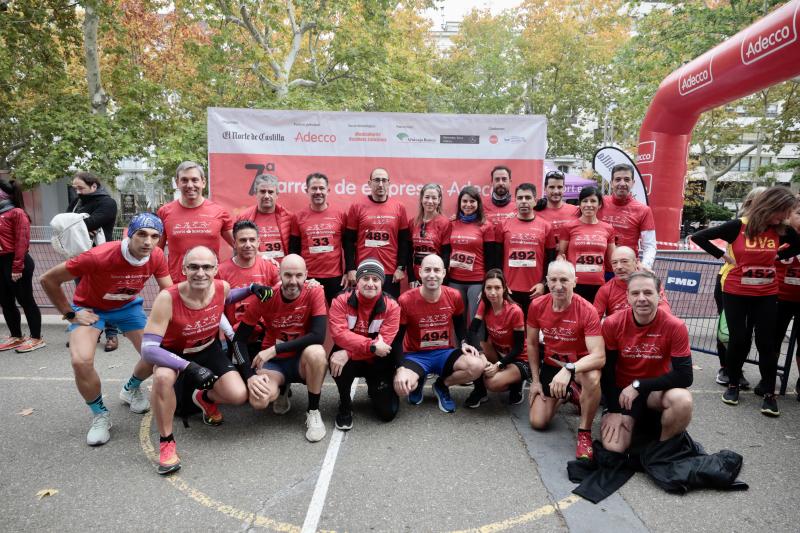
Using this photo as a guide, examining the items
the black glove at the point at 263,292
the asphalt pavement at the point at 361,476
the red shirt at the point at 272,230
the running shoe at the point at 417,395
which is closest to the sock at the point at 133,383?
the asphalt pavement at the point at 361,476

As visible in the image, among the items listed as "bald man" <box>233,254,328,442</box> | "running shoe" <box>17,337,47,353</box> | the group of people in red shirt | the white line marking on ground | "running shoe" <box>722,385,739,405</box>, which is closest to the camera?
the white line marking on ground

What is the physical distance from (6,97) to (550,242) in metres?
15.3

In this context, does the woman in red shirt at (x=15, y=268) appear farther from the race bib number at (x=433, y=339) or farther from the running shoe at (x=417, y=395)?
the race bib number at (x=433, y=339)

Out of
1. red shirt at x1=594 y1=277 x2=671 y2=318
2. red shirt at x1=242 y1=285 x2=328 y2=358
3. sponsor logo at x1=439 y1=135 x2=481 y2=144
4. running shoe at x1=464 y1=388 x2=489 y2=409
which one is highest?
sponsor logo at x1=439 y1=135 x2=481 y2=144

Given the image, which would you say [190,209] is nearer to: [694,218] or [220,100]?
[220,100]

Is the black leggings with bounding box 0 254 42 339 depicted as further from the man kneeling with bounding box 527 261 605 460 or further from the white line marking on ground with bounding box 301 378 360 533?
the man kneeling with bounding box 527 261 605 460

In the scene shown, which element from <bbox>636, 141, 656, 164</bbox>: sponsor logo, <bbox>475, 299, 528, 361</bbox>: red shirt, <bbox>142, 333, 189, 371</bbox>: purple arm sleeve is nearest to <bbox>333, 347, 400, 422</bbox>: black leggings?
<bbox>475, 299, 528, 361</bbox>: red shirt

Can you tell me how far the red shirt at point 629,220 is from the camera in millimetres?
4832

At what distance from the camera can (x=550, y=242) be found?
4.76m

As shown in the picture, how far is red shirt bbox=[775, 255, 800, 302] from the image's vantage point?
4.32 metres

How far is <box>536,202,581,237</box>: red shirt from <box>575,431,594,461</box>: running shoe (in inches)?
88.7

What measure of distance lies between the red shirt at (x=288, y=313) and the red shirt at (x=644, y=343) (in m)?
2.29

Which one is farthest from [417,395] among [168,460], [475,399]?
[168,460]

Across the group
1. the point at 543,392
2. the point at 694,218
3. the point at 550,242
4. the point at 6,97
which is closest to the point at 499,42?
the point at 694,218
